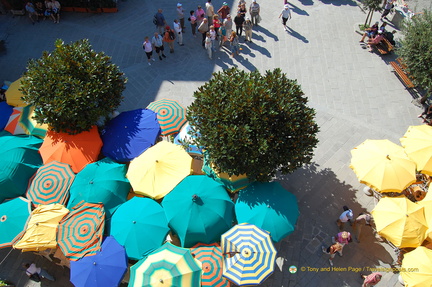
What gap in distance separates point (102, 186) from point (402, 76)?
14.2 metres


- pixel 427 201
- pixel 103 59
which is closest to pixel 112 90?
pixel 103 59

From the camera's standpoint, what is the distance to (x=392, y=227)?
9.41 meters

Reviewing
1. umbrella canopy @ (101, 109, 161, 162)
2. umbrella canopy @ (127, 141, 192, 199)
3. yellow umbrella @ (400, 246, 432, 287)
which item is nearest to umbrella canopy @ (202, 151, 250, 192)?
umbrella canopy @ (127, 141, 192, 199)

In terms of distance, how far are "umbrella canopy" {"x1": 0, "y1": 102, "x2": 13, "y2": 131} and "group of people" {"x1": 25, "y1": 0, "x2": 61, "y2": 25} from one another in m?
8.58

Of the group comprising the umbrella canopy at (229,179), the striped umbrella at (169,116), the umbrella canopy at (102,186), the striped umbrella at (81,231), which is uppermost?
the striped umbrella at (169,116)

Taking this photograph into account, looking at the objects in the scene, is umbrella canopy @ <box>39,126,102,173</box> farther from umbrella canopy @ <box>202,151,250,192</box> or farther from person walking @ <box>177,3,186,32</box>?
person walking @ <box>177,3,186,32</box>

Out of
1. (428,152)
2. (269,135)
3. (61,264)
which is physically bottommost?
(61,264)

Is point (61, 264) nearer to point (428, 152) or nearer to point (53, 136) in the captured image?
point (53, 136)

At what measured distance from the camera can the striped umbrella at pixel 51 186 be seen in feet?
33.7

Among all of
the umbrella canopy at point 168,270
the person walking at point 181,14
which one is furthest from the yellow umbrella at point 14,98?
the person walking at point 181,14

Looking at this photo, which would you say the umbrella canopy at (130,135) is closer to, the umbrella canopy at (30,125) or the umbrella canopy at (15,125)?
the umbrella canopy at (30,125)

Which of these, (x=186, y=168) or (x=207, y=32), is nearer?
(x=186, y=168)

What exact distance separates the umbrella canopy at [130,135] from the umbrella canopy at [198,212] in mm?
2408

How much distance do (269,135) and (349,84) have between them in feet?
27.0
